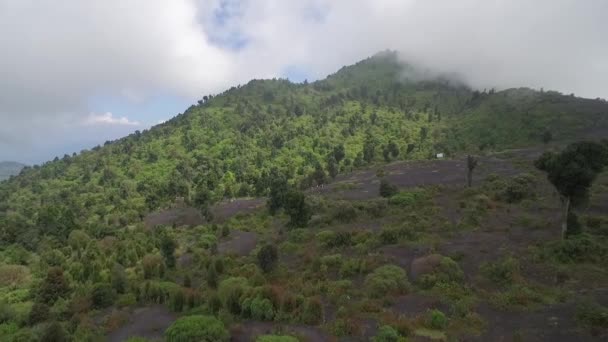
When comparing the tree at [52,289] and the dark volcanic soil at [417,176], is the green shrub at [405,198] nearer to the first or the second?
the dark volcanic soil at [417,176]

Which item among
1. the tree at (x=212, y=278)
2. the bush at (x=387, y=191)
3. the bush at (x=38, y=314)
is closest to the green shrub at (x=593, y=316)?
the tree at (x=212, y=278)

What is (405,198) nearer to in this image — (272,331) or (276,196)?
(276,196)

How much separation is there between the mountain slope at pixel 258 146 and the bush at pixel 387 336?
48681 mm

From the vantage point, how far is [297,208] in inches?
1818

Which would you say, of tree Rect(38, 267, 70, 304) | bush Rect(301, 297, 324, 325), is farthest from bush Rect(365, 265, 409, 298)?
tree Rect(38, 267, 70, 304)

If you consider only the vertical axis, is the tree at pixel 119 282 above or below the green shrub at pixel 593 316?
below

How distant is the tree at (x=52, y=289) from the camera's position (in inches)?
1308

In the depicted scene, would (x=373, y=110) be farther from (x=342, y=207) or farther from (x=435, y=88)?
(x=342, y=207)

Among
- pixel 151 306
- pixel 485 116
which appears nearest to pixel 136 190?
pixel 151 306

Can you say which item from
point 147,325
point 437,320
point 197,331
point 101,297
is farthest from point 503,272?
point 101,297

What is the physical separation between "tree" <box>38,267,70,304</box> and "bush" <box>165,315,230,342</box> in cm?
1742

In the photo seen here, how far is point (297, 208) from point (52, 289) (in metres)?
22.9

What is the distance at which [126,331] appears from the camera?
2475 centimetres

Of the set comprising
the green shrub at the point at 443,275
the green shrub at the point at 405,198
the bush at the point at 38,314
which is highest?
the green shrub at the point at 405,198
